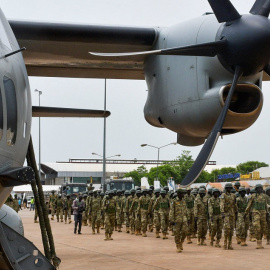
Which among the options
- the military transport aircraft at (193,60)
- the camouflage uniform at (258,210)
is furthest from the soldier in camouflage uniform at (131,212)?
the military transport aircraft at (193,60)

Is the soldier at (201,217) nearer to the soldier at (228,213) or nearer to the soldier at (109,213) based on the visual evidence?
the soldier at (228,213)

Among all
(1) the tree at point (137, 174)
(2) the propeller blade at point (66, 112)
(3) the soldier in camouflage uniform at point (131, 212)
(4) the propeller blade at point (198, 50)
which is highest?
(1) the tree at point (137, 174)

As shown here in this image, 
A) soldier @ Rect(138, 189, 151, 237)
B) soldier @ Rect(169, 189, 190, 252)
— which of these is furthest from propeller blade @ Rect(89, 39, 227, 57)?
soldier @ Rect(138, 189, 151, 237)

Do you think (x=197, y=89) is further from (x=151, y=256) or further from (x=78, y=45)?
(x=151, y=256)

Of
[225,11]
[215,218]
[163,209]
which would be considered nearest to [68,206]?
[163,209]

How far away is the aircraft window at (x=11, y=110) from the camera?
567 cm

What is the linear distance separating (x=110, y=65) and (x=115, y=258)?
278 inches

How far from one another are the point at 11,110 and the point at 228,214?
40.2 feet

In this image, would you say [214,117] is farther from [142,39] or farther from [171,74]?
Answer: [142,39]

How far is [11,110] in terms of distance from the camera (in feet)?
18.8

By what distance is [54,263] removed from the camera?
718 centimetres

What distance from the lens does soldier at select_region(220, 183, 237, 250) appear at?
1677 cm

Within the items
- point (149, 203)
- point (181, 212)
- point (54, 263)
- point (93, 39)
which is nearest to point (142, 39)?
point (93, 39)

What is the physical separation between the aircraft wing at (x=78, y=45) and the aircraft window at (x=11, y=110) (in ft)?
7.22
